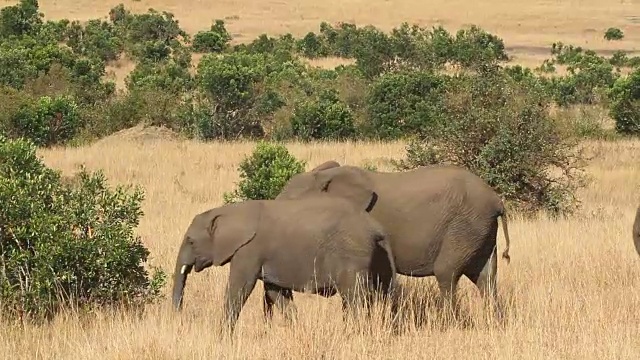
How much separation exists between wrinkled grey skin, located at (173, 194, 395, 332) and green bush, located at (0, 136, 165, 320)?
1122 millimetres

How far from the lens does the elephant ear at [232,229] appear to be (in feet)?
24.4

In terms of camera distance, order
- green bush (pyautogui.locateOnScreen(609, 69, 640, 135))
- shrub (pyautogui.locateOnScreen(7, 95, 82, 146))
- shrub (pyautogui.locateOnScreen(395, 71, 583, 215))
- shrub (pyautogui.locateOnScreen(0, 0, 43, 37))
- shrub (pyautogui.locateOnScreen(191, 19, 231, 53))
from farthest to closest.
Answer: shrub (pyautogui.locateOnScreen(191, 19, 231, 53)), shrub (pyautogui.locateOnScreen(0, 0, 43, 37)), green bush (pyautogui.locateOnScreen(609, 69, 640, 135)), shrub (pyautogui.locateOnScreen(7, 95, 82, 146)), shrub (pyautogui.locateOnScreen(395, 71, 583, 215))

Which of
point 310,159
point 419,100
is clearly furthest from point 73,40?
point 310,159

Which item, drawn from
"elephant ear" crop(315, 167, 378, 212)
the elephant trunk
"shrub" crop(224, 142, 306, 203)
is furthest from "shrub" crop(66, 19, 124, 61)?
the elephant trunk

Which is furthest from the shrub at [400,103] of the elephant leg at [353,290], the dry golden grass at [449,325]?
the elephant leg at [353,290]

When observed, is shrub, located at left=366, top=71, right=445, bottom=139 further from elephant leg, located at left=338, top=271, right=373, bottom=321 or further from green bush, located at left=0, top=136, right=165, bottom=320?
elephant leg, located at left=338, top=271, right=373, bottom=321

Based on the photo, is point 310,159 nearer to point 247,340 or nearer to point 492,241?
point 492,241

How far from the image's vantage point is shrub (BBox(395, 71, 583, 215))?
14273 millimetres

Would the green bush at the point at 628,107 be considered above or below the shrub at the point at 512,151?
below

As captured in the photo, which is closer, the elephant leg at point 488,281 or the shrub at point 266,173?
the elephant leg at point 488,281

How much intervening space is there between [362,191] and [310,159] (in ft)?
37.3

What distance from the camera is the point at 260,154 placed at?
14.5 meters

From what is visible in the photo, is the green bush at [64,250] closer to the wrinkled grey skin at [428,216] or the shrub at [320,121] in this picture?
the wrinkled grey skin at [428,216]

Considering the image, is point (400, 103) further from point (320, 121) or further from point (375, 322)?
point (375, 322)
